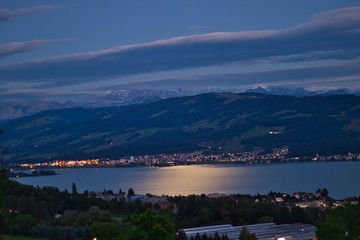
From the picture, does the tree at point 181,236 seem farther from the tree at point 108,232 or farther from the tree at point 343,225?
the tree at point 343,225

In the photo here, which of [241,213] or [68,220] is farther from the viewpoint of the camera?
[241,213]

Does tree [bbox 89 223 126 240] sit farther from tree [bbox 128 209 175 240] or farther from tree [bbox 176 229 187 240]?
tree [bbox 128 209 175 240]

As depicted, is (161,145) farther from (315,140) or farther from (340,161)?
(340,161)

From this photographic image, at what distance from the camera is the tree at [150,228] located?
91.1 feet

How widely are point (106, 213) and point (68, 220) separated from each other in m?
3.73

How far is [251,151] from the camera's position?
16338 centimetres

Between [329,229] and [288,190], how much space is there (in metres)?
60.0

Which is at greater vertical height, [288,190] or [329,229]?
[329,229]

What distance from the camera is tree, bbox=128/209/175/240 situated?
2778cm

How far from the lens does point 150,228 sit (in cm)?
2848

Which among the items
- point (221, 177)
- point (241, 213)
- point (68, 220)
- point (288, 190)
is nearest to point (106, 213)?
point (68, 220)

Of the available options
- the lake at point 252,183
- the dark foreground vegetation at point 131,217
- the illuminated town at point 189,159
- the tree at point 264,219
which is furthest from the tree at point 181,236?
the illuminated town at point 189,159

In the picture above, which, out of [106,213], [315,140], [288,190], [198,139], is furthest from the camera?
[198,139]

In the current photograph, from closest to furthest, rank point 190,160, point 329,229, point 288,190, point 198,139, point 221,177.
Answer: point 329,229 < point 288,190 < point 221,177 < point 190,160 < point 198,139
